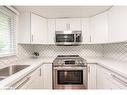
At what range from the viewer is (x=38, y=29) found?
318 centimetres

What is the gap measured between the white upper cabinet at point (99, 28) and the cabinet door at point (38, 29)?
3.91ft

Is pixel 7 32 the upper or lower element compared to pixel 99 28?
lower

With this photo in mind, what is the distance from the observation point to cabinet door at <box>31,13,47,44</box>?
120 inches

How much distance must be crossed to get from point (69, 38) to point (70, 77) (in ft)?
3.25

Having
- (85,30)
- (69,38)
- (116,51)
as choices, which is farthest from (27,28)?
(116,51)

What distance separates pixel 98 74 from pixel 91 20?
1.39 m

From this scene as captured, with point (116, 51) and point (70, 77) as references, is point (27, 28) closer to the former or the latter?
point (70, 77)

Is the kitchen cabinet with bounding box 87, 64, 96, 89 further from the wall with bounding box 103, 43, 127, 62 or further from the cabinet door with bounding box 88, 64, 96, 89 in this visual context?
the wall with bounding box 103, 43, 127, 62

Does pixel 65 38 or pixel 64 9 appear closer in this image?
pixel 64 9

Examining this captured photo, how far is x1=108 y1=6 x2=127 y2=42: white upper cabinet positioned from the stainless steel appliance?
804 mm

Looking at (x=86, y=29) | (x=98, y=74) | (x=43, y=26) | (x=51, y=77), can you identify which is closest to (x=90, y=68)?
(x=98, y=74)

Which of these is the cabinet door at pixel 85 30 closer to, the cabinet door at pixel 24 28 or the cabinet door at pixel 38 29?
the cabinet door at pixel 38 29

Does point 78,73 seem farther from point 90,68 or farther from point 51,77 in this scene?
point 51,77

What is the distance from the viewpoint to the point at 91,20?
3305 millimetres
